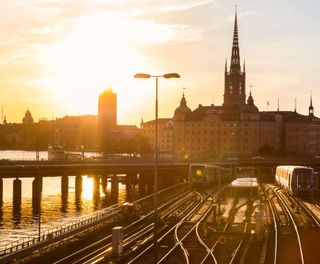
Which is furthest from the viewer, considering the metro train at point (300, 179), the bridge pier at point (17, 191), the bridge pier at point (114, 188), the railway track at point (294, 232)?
the bridge pier at point (114, 188)

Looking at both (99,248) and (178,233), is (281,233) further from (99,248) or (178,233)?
(99,248)

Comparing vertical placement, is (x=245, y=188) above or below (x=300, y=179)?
below

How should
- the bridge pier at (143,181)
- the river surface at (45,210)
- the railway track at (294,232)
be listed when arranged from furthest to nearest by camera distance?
the bridge pier at (143,181)
the river surface at (45,210)
the railway track at (294,232)

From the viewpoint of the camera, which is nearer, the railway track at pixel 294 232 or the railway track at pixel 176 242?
the railway track at pixel 176 242

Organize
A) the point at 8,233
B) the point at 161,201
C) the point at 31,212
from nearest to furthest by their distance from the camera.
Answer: the point at 8,233 → the point at 161,201 → the point at 31,212

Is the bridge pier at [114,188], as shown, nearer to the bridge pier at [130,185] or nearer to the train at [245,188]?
the bridge pier at [130,185]

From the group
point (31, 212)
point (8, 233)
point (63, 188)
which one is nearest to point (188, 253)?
point (8, 233)

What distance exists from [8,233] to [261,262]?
39.3m

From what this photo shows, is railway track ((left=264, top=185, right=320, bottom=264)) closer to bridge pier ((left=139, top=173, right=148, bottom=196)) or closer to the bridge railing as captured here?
the bridge railing

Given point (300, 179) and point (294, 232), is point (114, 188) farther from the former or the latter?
point (294, 232)

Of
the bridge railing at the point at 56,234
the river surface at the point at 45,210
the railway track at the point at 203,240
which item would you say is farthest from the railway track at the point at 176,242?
the river surface at the point at 45,210

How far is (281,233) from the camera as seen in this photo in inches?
2114

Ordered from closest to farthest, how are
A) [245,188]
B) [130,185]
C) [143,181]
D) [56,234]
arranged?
[56,234] < [245,188] < [143,181] < [130,185]

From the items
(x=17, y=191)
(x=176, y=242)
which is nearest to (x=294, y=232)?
(x=176, y=242)
